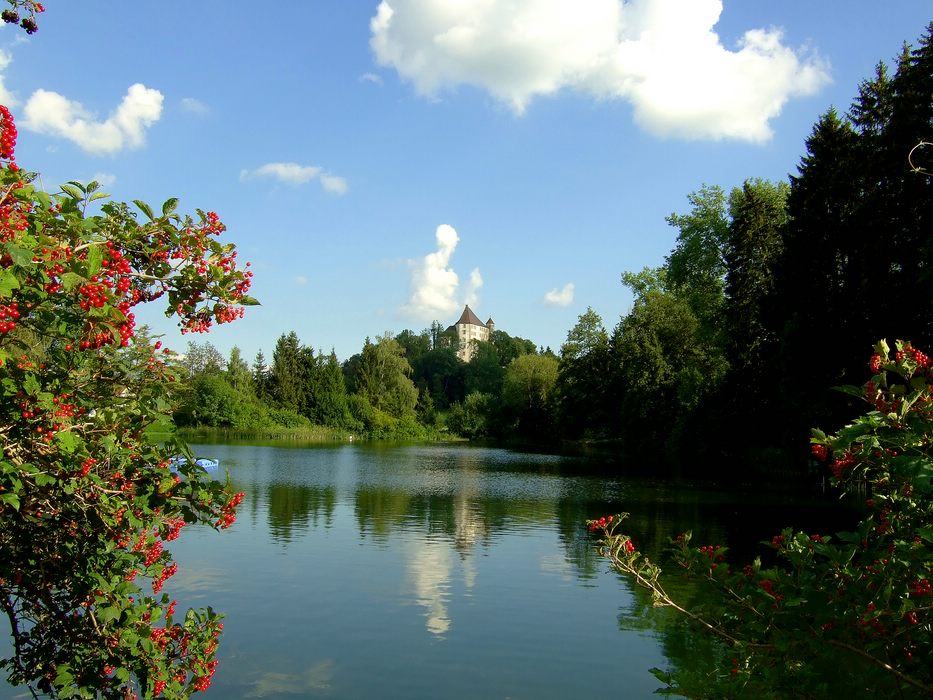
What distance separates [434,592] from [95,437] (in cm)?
949

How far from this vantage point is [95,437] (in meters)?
3.88

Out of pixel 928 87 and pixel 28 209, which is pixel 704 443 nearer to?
pixel 928 87

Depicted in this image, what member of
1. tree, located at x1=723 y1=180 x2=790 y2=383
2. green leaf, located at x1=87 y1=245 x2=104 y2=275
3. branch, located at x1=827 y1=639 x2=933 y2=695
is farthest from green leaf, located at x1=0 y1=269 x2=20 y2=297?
tree, located at x1=723 y1=180 x2=790 y2=383

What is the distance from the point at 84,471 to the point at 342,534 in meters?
14.6

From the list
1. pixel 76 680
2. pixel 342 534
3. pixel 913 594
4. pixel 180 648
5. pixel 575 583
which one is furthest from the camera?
pixel 342 534

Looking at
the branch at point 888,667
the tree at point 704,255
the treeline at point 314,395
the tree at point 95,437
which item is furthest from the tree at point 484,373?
→ the branch at point 888,667

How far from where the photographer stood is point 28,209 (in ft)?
12.0

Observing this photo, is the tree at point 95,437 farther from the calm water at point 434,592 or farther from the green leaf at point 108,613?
the calm water at point 434,592

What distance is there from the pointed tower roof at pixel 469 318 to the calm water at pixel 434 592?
152 meters

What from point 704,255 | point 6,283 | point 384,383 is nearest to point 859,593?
point 6,283

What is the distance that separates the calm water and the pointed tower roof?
152 m

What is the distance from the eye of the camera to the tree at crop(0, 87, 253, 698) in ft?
11.5

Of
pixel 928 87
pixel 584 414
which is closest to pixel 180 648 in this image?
pixel 928 87

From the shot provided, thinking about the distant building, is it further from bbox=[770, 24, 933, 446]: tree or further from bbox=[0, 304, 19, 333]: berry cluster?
bbox=[0, 304, 19, 333]: berry cluster
